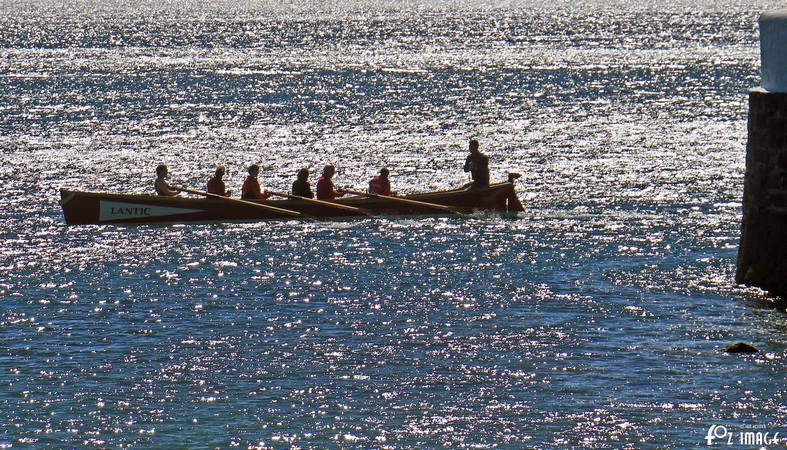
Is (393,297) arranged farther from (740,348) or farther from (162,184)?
(162,184)

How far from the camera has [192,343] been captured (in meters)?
23.9

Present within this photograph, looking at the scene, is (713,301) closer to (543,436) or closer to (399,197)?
(543,436)

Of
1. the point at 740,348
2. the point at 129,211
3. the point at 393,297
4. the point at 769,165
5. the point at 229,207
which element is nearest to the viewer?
the point at 740,348

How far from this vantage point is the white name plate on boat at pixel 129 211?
3497 cm

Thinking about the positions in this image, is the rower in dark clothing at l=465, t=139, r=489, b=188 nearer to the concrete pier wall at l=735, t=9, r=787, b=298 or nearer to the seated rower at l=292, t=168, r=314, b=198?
the seated rower at l=292, t=168, r=314, b=198

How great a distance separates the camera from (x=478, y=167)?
3600cm

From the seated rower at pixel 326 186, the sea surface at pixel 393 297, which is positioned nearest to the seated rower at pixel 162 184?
the sea surface at pixel 393 297

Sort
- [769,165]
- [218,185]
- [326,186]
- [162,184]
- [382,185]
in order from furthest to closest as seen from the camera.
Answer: [382,185] < [218,185] < [326,186] < [162,184] < [769,165]

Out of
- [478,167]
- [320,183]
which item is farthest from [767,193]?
[320,183]

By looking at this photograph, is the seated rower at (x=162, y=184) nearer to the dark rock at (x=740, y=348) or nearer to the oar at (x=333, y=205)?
the oar at (x=333, y=205)

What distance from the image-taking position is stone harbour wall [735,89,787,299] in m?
23.9

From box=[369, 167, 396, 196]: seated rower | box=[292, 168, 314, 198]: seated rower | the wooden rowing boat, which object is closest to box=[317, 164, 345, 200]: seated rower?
box=[292, 168, 314, 198]: seated rower

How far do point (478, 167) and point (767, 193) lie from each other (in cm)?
1254

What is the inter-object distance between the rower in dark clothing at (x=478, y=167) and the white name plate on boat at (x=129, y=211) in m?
7.41
